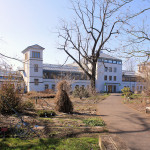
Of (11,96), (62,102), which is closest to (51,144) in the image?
(11,96)

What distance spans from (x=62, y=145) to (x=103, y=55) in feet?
149

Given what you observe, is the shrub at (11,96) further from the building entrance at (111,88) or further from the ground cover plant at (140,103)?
the building entrance at (111,88)

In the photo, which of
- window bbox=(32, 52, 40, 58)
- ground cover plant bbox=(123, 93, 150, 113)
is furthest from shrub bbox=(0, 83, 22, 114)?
window bbox=(32, 52, 40, 58)

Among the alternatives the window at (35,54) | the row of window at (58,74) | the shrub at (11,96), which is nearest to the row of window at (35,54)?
the window at (35,54)

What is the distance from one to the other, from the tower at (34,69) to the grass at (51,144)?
103ft

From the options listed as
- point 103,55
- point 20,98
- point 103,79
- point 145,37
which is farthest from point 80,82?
point 20,98

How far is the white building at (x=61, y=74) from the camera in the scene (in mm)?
36438

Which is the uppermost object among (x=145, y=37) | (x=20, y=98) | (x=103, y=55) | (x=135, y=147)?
(x=103, y=55)

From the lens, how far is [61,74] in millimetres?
36781

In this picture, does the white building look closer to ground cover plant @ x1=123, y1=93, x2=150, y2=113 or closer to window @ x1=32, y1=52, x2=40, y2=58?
window @ x1=32, y1=52, x2=40, y2=58

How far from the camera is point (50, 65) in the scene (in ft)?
147

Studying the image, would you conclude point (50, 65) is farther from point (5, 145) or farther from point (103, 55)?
point (5, 145)

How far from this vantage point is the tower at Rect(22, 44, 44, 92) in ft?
119

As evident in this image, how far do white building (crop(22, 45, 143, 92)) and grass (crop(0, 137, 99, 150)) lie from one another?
20409 mm
